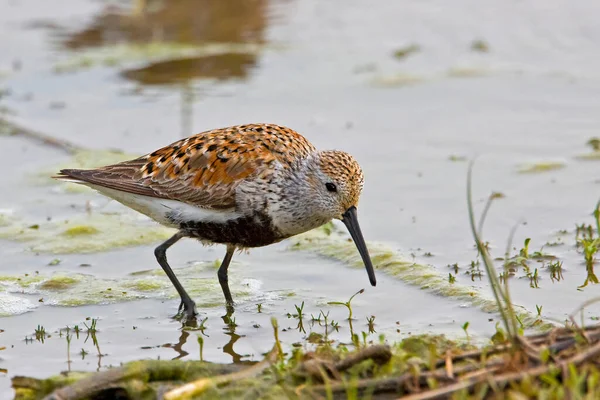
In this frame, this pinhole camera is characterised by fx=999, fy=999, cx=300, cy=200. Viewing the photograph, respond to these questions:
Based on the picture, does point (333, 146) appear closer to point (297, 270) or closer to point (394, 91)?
point (394, 91)

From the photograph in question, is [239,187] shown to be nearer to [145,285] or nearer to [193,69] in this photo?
[145,285]

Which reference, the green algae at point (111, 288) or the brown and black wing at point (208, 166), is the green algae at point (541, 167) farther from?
the green algae at point (111, 288)

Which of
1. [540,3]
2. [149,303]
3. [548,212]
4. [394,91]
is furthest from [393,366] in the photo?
[540,3]

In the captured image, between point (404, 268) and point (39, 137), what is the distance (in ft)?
17.4

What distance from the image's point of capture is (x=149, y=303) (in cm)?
748

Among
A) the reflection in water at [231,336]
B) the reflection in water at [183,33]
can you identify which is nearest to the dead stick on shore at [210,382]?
the reflection in water at [231,336]

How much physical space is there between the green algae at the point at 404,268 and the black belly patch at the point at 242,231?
1.15m

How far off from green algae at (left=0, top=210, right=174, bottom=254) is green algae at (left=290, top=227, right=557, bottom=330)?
1.36 meters

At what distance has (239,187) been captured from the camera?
7137mm

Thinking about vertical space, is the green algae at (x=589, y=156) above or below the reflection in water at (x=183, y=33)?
below

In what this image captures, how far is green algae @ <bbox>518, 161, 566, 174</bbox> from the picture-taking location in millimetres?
9906

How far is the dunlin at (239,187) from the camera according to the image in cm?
707

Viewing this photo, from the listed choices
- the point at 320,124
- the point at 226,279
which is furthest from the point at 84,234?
the point at 320,124

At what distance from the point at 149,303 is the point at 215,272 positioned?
877 millimetres
